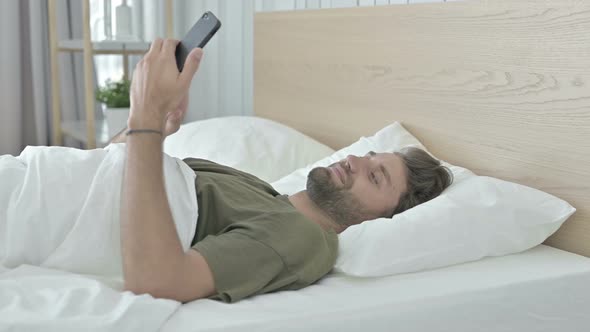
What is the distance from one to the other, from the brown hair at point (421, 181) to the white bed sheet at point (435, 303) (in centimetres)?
21

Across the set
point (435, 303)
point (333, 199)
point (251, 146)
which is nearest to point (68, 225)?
point (333, 199)

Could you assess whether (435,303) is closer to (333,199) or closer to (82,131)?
(333,199)

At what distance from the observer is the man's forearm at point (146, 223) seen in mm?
1009

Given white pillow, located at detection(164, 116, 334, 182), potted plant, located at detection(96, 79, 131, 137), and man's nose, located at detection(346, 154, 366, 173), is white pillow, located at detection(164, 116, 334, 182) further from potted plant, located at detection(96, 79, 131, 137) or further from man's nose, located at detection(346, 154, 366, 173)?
potted plant, located at detection(96, 79, 131, 137)

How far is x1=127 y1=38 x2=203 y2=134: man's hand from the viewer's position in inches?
43.6

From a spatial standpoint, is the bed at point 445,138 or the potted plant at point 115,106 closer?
the bed at point 445,138

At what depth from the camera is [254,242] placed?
109 cm

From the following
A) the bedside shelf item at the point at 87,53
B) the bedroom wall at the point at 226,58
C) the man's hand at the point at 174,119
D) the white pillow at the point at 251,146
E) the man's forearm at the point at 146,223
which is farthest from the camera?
the bedroom wall at the point at 226,58

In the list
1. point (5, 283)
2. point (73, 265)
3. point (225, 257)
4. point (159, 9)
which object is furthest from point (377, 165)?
point (159, 9)

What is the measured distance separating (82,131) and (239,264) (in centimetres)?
201

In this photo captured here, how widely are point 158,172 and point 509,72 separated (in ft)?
2.75

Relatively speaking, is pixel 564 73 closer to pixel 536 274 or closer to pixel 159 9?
pixel 536 274

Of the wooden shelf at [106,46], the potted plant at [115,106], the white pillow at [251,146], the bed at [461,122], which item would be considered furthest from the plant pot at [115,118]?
the bed at [461,122]

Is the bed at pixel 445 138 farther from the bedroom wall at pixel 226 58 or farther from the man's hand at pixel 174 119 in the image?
the bedroom wall at pixel 226 58
